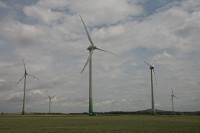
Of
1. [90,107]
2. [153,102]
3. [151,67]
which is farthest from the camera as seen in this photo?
[151,67]

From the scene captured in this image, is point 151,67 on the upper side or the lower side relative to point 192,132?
upper

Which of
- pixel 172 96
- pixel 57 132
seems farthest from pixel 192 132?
pixel 172 96

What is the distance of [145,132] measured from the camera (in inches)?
1114

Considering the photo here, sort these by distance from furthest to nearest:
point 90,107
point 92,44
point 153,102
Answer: point 153,102
point 92,44
point 90,107

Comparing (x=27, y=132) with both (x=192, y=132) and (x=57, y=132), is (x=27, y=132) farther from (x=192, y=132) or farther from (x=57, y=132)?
(x=192, y=132)

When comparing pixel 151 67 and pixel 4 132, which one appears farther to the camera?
pixel 151 67

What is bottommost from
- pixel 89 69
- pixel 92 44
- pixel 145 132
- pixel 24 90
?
pixel 145 132

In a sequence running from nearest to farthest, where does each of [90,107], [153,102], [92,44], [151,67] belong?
[90,107] → [92,44] → [153,102] → [151,67]

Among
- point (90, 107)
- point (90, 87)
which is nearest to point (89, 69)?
point (90, 87)

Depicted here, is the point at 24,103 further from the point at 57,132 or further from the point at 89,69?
the point at 57,132

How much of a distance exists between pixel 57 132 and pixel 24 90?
111 m

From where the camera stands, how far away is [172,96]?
19125cm

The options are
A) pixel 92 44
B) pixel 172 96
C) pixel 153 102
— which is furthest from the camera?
pixel 172 96

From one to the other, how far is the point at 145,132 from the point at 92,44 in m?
90.4
